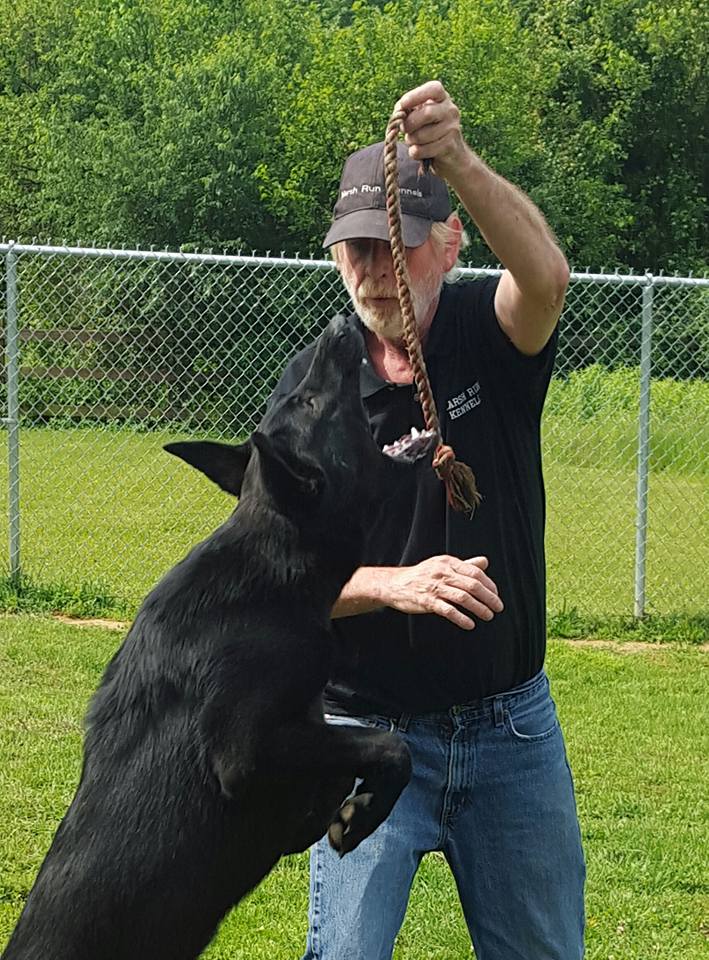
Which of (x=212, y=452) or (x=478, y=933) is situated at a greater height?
(x=212, y=452)

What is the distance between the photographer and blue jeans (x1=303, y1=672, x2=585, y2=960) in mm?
2889

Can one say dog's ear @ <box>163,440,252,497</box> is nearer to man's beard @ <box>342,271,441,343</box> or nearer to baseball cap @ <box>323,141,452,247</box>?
man's beard @ <box>342,271,441,343</box>

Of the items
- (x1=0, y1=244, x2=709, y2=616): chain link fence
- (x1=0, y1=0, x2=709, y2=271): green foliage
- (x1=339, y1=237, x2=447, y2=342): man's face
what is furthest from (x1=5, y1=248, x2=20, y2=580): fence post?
(x1=0, y1=0, x2=709, y2=271): green foliage

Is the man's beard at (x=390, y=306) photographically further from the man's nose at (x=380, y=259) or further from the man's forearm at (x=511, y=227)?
the man's forearm at (x=511, y=227)

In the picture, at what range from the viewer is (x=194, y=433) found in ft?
34.3

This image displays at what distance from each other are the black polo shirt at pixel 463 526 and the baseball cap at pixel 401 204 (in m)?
0.21

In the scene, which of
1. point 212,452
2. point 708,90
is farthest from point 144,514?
point 708,90

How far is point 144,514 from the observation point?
1066cm

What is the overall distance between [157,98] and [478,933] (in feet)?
72.4

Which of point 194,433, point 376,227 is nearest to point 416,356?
point 376,227

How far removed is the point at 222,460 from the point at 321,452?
26cm

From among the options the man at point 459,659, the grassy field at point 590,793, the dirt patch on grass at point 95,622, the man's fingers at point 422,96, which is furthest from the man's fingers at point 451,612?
the dirt patch on grass at point 95,622

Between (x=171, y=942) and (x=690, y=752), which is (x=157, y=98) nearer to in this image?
(x=690, y=752)

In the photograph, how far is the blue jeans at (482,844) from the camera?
289 centimetres
